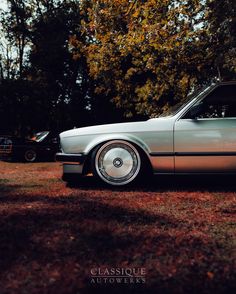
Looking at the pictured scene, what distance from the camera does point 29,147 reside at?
1263 cm

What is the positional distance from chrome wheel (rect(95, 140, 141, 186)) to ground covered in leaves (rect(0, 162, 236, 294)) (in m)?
0.42

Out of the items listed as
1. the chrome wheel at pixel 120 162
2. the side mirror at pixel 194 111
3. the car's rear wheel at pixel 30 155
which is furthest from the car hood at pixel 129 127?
the car's rear wheel at pixel 30 155

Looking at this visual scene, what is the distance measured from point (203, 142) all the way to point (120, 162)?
44.3 inches

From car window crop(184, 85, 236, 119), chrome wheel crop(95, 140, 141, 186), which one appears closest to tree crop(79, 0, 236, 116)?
car window crop(184, 85, 236, 119)

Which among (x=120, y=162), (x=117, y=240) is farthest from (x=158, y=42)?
(x=117, y=240)

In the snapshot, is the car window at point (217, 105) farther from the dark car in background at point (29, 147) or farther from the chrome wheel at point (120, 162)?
the dark car in background at point (29, 147)

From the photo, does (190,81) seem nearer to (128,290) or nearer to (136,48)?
(136,48)

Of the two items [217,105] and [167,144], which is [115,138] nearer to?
[167,144]

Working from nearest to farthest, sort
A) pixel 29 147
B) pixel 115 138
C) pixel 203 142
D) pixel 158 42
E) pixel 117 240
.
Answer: pixel 117 240
pixel 203 142
pixel 115 138
pixel 158 42
pixel 29 147

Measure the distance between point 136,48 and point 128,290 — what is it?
28.7 ft

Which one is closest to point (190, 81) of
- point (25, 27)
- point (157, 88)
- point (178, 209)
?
point (157, 88)

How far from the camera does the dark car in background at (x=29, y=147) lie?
40.0ft

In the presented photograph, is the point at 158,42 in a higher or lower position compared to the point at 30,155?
higher

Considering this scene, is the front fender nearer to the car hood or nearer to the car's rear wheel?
the car hood
